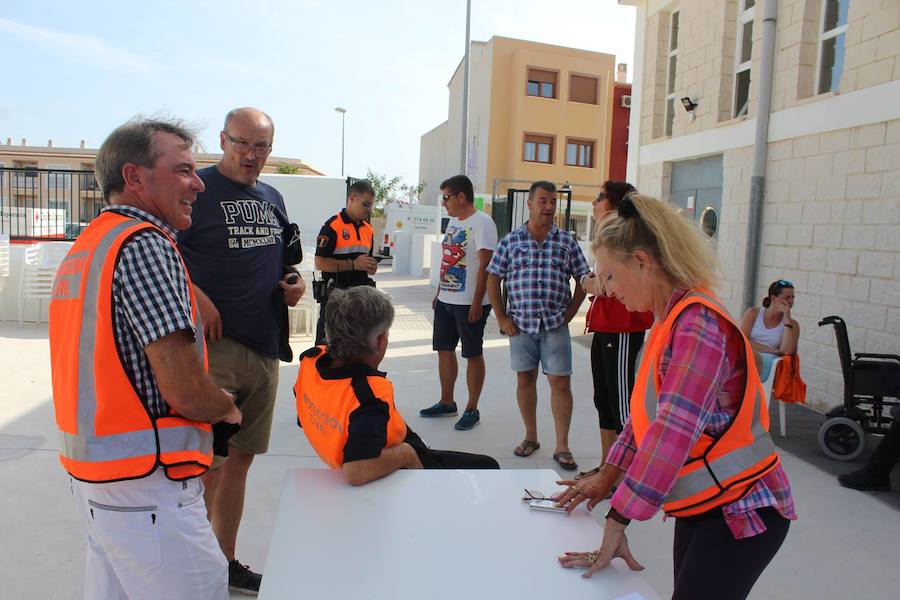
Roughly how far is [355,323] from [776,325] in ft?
13.6

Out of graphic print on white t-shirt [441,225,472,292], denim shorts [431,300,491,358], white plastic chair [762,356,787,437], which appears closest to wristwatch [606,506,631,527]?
denim shorts [431,300,491,358]

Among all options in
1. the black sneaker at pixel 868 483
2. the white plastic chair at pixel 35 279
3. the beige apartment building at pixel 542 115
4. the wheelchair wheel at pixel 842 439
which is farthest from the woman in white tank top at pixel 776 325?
the beige apartment building at pixel 542 115

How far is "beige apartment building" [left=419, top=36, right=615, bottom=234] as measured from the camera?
91.7ft

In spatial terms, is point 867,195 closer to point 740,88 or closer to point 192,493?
point 740,88

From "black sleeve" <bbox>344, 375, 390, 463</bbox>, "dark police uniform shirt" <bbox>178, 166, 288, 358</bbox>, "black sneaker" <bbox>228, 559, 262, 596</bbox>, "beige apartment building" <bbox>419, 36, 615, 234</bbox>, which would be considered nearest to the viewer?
"black sleeve" <bbox>344, 375, 390, 463</bbox>

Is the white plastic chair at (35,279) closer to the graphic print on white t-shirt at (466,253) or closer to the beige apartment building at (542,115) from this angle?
the graphic print on white t-shirt at (466,253)

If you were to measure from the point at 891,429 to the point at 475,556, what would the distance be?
11.1ft

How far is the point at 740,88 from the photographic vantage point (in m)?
7.80

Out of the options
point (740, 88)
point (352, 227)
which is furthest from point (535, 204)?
point (740, 88)

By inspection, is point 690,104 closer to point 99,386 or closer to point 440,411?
point 440,411

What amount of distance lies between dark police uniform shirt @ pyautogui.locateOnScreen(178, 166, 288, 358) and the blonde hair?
5.02 feet

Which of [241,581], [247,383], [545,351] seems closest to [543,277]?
[545,351]

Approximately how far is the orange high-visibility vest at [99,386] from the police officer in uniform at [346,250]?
3574mm

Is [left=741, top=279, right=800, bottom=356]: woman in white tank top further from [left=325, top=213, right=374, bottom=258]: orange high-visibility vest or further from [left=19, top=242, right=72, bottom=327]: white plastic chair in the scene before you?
[left=19, top=242, right=72, bottom=327]: white plastic chair
